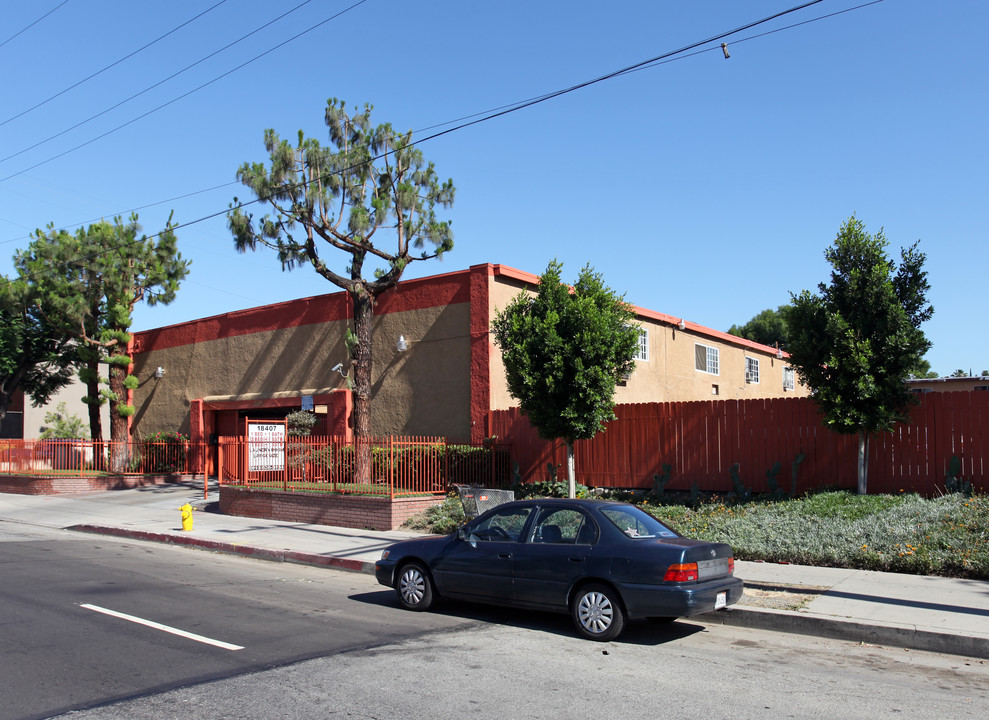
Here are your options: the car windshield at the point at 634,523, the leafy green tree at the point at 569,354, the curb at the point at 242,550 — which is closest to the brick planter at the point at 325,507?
the curb at the point at 242,550

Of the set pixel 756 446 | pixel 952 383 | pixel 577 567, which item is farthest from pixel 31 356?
pixel 952 383

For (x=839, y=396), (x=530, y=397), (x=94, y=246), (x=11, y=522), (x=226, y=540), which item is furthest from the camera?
(x=94, y=246)

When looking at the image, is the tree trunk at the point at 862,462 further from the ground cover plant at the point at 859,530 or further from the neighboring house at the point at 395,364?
the neighboring house at the point at 395,364

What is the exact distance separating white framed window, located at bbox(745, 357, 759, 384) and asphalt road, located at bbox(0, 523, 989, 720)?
26.1m

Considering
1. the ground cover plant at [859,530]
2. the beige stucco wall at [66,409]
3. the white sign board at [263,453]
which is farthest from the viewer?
the beige stucco wall at [66,409]

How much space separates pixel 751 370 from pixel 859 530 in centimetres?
2274

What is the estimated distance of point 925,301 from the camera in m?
13.9

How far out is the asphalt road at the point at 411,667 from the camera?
5719 millimetres

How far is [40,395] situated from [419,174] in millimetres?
27326

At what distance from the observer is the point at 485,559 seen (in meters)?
8.68

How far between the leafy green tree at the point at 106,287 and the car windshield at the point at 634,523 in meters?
24.4

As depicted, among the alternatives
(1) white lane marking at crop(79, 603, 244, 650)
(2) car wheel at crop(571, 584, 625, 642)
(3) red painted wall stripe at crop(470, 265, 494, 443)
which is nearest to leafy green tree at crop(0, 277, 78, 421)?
(3) red painted wall stripe at crop(470, 265, 494, 443)

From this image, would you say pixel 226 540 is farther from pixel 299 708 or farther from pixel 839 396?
pixel 839 396

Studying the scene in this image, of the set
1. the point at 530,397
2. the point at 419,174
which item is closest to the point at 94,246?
the point at 419,174
